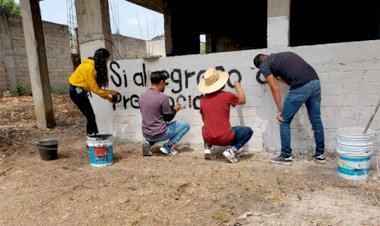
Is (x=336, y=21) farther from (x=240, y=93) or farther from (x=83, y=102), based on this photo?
(x=83, y=102)

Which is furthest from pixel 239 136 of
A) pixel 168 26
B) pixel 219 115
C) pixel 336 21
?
pixel 336 21

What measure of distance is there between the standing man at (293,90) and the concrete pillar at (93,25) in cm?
282

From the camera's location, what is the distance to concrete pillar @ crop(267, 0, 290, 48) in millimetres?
4051

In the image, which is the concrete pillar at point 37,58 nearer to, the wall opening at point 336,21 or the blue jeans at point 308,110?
the blue jeans at point 308,110

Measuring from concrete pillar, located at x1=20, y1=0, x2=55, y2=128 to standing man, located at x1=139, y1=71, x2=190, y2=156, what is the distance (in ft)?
10.8

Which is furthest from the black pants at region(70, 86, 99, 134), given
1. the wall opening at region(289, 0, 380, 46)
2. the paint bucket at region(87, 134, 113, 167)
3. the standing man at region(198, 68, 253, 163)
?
the wall opening at region(289, 0, 380, 46)

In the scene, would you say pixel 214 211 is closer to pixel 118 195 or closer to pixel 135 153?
pixel 118 195

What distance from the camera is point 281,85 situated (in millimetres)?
4145

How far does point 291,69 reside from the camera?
141 inches

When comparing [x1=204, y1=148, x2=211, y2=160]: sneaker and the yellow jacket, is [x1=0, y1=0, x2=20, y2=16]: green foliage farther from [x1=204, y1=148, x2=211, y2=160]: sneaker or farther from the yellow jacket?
[x1=204, y1=148, x2=211, y2=160]: sneaker

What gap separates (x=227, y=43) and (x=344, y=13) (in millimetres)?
4297

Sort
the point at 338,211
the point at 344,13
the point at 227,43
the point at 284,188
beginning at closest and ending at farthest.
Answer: the point at 338,211, the point at 284,188, the point at 344,13, the point at 227,43

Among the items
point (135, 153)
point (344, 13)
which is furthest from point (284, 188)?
point (344, 13)

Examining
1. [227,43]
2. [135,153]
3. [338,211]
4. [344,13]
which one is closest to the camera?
[338,211]
